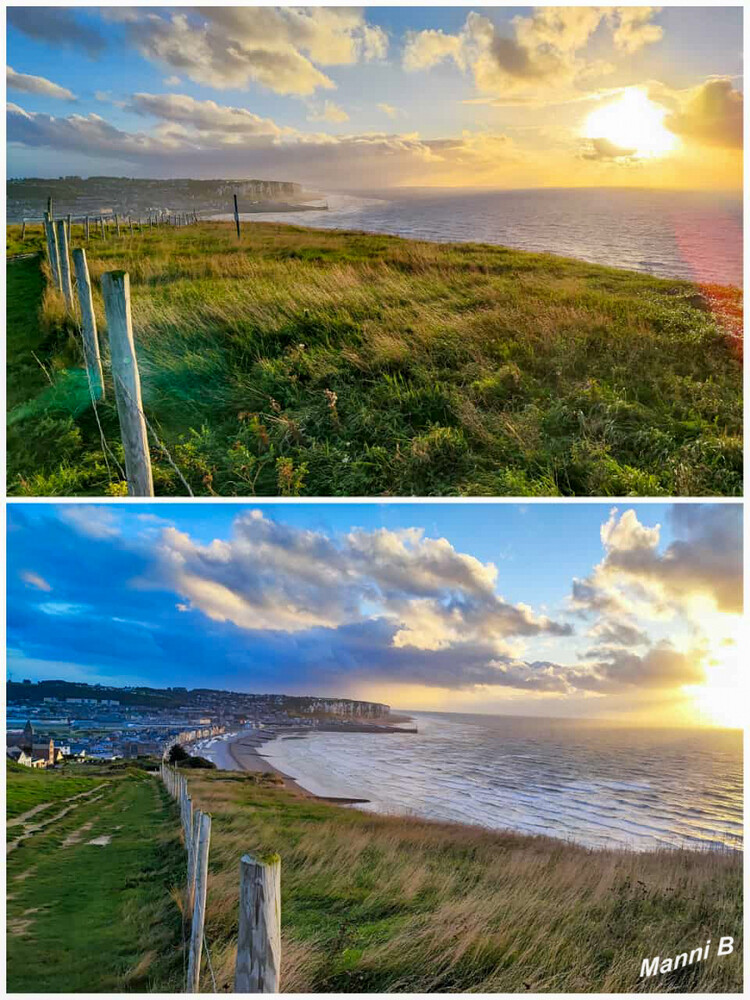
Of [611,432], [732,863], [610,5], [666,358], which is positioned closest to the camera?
[732,863]

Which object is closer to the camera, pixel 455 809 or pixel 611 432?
pixel 455 809

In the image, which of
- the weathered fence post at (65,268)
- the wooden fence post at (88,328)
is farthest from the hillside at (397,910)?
the weathered fence post at (65,268)

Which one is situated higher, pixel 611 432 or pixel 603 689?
pixel 611 432

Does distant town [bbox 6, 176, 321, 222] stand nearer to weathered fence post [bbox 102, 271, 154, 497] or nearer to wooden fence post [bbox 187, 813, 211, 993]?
weathered fence post [bbox 102, 271, 154, 497]

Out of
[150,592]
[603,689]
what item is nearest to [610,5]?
[603,689]

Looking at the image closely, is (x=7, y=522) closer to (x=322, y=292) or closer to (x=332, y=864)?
(x=332, y=864)

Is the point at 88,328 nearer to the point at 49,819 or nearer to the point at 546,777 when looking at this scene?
the point at 49,819
